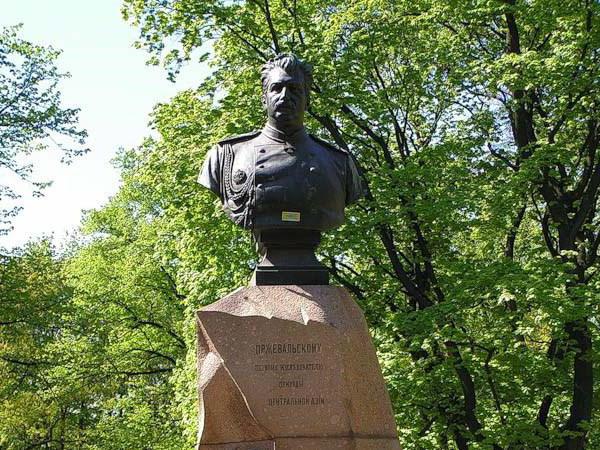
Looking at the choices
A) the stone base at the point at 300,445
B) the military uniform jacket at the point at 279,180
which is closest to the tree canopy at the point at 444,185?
the military uniform jacket at the point at 279,180

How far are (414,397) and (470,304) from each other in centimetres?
159

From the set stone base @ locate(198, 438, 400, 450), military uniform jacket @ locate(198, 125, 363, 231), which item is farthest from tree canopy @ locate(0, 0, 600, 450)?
stone base @ locate(198, 438, 400, 450)

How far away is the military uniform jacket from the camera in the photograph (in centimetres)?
626

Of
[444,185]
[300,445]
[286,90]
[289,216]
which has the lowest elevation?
[300,445]

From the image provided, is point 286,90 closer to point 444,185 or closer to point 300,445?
point 300,445

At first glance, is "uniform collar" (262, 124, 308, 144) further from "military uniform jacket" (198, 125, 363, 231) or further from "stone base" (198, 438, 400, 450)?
"stone base" (198, 438, 400, 450)

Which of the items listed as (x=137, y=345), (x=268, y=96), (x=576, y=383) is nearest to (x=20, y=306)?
(x=137, y=345)

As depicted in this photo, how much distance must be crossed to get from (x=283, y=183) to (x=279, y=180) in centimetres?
4

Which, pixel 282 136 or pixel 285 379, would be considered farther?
pixel 282 136

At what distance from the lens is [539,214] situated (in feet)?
47.1

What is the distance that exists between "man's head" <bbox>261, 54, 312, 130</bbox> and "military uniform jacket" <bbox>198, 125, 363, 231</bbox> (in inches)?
5.4

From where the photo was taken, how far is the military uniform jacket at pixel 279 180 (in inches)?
247

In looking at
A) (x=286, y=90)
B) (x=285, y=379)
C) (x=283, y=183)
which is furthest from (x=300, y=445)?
(x=286, y=90)

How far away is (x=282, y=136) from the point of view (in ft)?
21.4
